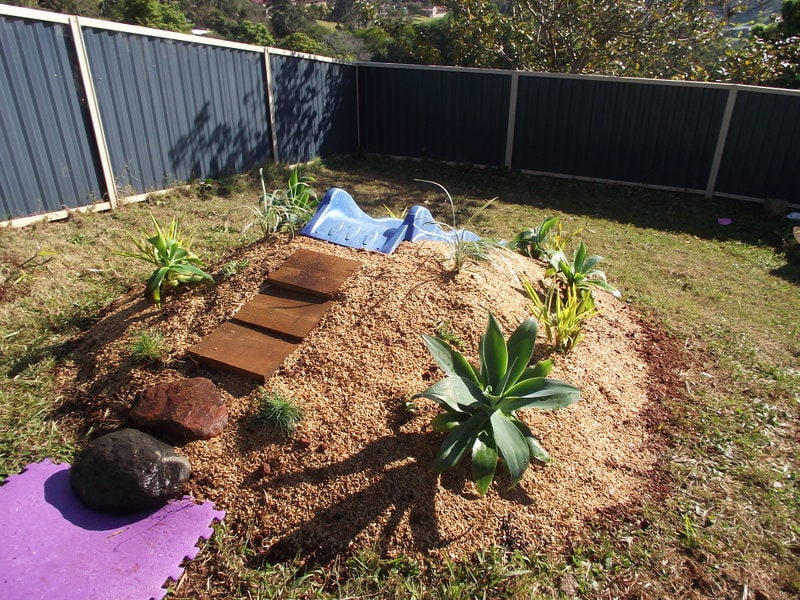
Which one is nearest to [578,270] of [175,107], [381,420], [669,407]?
[669,407]

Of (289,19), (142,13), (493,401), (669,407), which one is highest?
(142,13)

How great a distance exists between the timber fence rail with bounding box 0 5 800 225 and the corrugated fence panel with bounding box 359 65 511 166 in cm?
2

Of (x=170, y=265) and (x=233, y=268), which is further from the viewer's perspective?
(x=233, y=268)

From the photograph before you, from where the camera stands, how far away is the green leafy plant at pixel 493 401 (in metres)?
2.24

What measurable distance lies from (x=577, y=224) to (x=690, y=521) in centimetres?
532

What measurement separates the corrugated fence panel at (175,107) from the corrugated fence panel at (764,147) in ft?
22.6

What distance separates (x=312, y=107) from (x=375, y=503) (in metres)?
8.21

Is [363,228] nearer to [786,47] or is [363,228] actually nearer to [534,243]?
[534,243]

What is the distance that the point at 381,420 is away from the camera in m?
2.60

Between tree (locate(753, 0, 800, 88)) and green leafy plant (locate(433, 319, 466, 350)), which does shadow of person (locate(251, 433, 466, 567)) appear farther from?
tree (locate(753, 0, 800, 88))

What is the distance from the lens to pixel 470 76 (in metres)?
9.30

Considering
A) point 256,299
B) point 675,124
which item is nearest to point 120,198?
point 256,299

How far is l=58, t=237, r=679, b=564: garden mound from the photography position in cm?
225

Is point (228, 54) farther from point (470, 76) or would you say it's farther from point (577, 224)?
point (577, 224)
